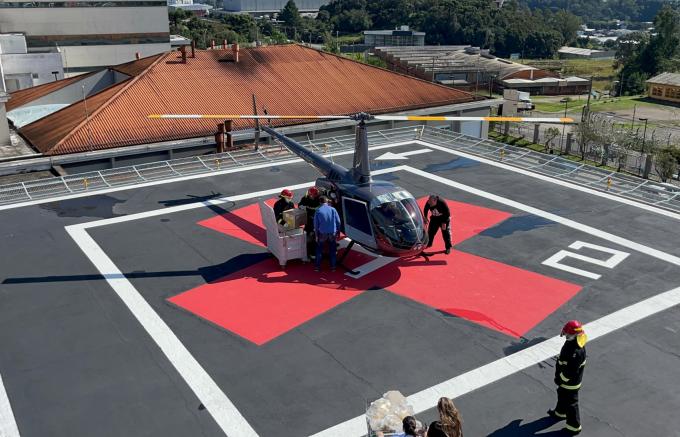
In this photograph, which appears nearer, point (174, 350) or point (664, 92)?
point (174, 350)

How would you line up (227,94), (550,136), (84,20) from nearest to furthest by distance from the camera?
(227,94), (550,136), (84,20)

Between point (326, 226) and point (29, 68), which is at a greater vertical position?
point (29, 68)

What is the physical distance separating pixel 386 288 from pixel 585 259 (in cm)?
597

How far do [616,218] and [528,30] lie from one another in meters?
149

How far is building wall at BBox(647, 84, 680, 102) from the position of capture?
290 feet

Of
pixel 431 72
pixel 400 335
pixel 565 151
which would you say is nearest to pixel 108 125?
pixel 400 335

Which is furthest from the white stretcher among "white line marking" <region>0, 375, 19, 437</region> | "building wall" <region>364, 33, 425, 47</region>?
"building wall" <region>364, 33, 425, 47</region>

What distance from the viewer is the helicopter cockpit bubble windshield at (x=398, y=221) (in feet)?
47.8

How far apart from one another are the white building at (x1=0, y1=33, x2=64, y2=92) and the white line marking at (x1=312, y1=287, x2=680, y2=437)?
5001cm

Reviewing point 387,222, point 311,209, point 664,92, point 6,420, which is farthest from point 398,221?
point 664,92

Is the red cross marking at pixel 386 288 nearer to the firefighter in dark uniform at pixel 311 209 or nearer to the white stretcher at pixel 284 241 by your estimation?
the white stretcher at pixel 284 241

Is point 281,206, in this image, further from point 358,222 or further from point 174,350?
point 174,350

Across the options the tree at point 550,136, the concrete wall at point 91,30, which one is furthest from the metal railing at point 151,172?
the concrete wall at point 91,30

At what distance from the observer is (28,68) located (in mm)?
49312
